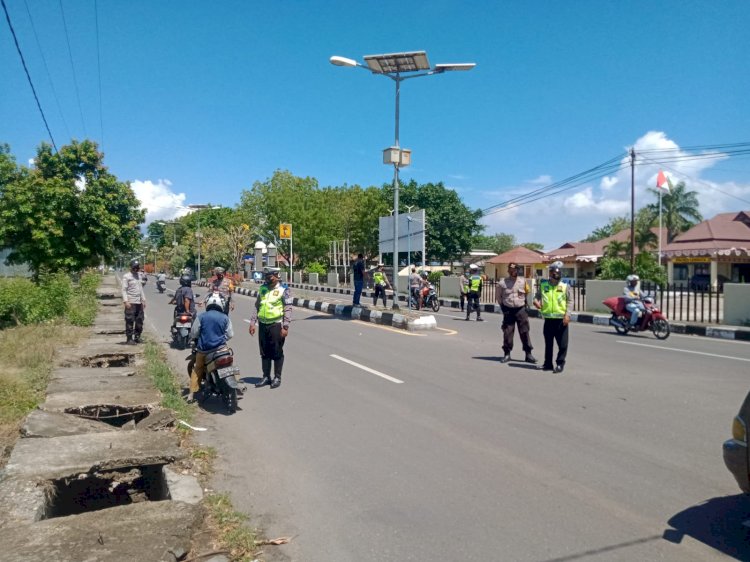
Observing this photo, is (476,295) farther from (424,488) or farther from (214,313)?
(424,488)

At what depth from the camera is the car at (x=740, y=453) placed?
350 centimetres

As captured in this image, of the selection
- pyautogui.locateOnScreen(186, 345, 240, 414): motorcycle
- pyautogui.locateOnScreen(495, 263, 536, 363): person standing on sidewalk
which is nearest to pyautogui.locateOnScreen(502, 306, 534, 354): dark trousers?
pyautogui.locateOnScreen(495, 263, 536, 363): person standing on sidewalk

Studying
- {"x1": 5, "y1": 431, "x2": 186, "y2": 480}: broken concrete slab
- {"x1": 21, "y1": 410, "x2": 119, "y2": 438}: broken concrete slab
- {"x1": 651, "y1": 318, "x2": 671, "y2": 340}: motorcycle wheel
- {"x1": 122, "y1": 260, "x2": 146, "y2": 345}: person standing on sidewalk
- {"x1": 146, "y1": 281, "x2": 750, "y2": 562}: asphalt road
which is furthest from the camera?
{"x1": 651, "y1": 318, "x2": 671, "y2": 340}: motorcycle wheel

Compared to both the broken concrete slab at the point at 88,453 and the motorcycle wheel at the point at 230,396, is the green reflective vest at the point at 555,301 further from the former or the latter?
the broken concrete slab at the point at 88,453

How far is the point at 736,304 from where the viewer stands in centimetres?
1675

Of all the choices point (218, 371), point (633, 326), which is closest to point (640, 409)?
point (218, 371)

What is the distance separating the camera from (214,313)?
756cm

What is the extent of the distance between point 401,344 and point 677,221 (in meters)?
46.8

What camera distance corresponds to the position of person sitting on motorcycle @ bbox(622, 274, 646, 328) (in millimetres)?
14594

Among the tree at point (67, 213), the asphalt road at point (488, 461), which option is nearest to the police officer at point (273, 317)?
the asphalt road at point (488, 461)

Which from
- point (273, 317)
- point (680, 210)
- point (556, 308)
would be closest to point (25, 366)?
point (273, 317)

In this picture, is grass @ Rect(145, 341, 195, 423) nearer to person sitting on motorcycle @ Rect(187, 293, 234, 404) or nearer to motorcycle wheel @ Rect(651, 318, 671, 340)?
person sitting on motorcycle @ Rect(187, 293, 234, 404)

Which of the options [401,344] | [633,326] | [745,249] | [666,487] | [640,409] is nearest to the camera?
[666,487]

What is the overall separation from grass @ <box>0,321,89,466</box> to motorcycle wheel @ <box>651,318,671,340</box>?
13.2m
